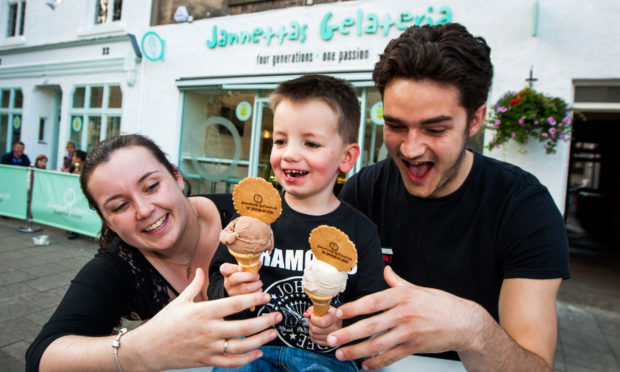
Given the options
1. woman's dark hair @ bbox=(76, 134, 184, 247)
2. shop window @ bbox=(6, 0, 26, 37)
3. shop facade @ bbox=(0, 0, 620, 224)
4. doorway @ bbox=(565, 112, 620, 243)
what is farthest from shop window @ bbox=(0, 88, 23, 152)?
doorway @ bbox=(565, 112, 620, 243)

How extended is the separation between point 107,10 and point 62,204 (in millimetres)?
6373

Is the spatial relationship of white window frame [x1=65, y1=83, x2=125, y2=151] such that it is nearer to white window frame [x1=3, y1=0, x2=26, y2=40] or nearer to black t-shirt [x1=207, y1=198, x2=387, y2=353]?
white window frame [x1=3, y1=0, x2=26, y2=40]

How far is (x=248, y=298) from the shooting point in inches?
44.1

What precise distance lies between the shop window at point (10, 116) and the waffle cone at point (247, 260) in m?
14.5

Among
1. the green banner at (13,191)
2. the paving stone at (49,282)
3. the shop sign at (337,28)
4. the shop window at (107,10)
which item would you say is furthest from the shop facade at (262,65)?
the paving stone at (49,282)

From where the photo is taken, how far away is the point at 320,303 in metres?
1.26

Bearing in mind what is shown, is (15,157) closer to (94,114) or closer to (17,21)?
(94,114)

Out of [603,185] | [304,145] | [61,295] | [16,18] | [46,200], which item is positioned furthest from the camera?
[603,185]

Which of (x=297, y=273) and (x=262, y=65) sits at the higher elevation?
(x=262, y=65)

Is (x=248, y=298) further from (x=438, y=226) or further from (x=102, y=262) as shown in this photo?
(x=438, y=226)

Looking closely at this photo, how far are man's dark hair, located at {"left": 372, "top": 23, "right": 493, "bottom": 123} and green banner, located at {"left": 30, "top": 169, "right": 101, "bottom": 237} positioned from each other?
6.44 meters

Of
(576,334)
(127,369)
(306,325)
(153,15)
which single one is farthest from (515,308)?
(153,15)

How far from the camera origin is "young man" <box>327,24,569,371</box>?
1.44 meters

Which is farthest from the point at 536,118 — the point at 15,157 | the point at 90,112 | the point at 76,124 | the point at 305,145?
the point at 76,124
